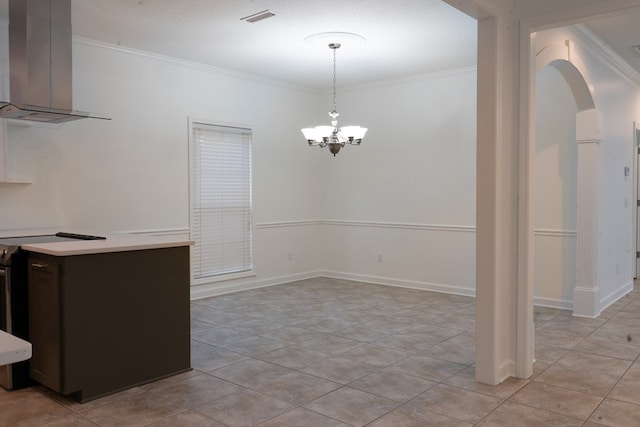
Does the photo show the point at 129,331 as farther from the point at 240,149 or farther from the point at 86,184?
the point at 240,149

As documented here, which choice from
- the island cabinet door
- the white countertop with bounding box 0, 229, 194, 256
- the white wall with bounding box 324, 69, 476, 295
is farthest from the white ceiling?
the island cabinet door

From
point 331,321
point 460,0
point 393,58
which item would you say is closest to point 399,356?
point 331,321

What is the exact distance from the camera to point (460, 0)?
303 centimetres

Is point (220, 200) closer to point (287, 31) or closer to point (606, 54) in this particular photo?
point (287, 31)

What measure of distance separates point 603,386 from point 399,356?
1.36 meters

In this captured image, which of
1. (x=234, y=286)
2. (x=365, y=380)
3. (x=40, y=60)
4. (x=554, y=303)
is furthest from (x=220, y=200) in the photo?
(x=554, y=303)

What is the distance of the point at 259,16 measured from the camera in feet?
14.0

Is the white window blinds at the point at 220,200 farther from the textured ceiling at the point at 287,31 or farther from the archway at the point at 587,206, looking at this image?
the archway at the point at 587,206

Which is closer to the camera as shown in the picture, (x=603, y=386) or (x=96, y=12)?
(x=603, y=386)

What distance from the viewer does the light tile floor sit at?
9.39 feet

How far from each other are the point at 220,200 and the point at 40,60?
9.37 ft

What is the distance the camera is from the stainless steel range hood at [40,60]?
11.9 feet

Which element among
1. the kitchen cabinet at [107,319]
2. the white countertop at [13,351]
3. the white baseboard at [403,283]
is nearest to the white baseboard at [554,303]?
the white baseboard at [403,283]

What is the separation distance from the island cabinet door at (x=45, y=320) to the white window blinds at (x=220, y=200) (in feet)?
9.03
